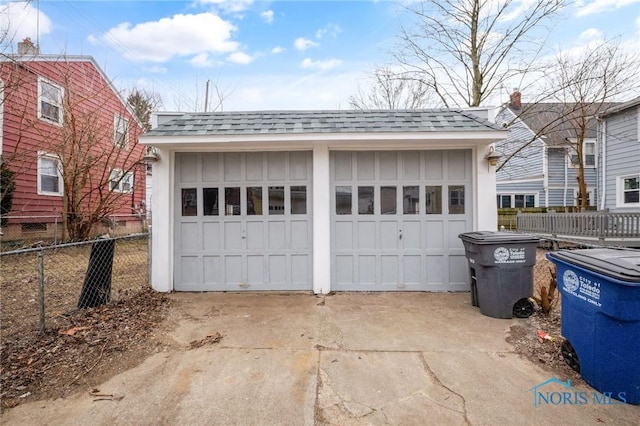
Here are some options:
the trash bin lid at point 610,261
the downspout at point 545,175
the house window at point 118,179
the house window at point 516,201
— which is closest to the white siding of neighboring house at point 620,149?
the downspout at point 545,175

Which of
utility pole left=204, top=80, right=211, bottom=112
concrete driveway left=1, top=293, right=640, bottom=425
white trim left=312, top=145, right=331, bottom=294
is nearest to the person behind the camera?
concrete driveway left=1, top=293, right=640, bottom=425

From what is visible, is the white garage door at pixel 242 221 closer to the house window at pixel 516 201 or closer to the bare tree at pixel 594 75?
the bare tree at pixel 594 75

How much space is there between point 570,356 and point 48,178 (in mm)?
14585

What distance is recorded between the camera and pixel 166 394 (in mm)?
2480

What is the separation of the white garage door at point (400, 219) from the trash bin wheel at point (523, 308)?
1082 mm

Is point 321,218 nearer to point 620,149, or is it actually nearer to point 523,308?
point 523,308

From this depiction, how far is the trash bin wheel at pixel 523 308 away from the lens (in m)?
4.00

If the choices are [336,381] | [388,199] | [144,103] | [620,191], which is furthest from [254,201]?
[620,191]

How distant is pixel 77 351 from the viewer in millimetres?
3100

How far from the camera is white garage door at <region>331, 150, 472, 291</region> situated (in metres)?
5.12

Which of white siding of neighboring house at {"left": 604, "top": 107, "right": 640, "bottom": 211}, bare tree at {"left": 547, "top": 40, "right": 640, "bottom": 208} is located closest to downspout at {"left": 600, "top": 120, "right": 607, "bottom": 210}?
white siding of neighboring house at {"left": 604, "top": 107, "right": 640, "bottom": 211}

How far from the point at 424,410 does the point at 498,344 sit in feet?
5.06

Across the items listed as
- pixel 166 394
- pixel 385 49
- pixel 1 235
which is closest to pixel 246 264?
pixel 166 394

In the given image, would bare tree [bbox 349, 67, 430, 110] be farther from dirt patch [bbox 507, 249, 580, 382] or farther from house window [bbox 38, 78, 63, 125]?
house window [bbox 38, 78, 63, 125]
